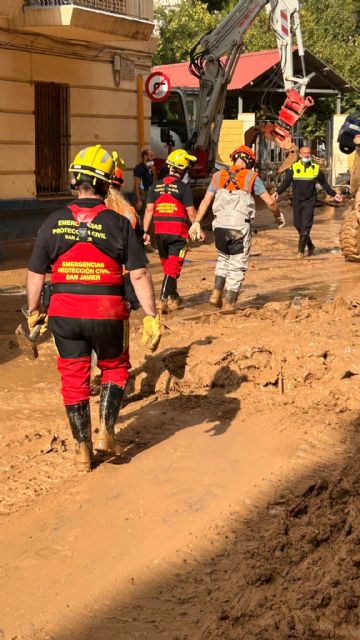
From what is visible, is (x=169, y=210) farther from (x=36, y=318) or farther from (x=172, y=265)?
(x=36, y=318)

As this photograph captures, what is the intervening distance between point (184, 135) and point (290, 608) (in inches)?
739

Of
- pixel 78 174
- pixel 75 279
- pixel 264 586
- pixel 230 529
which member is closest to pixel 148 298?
pixel 75 279

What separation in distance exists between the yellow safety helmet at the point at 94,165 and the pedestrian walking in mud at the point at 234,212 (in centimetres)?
436

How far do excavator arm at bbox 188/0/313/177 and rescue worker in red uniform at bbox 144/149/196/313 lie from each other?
1005cm

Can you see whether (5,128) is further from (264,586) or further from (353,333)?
(264,586)

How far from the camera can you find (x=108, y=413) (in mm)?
5691

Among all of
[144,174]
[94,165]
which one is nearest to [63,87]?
[144,174]

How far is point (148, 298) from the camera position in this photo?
548 centimetres

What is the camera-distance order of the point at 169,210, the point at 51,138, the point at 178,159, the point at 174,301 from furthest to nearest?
1. the point at 51,138
2. the point at 174,301
3. the point at 169,210
4. the point at 178,159

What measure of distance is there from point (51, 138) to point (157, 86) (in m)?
2.32

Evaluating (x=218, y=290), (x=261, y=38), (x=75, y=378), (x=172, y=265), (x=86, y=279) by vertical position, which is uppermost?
(x=261, y=38)

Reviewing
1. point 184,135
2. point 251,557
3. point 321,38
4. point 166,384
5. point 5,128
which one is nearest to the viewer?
point 251,557

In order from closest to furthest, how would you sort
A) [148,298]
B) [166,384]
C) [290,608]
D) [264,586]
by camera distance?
1. [290,608]
2. [264,586]
3. [148,298]
4. [166,384]

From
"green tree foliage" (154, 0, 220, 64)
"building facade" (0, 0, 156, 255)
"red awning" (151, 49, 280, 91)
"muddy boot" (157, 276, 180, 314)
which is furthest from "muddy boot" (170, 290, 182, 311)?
"green tree foliage" (154, 0, 220, 64)
